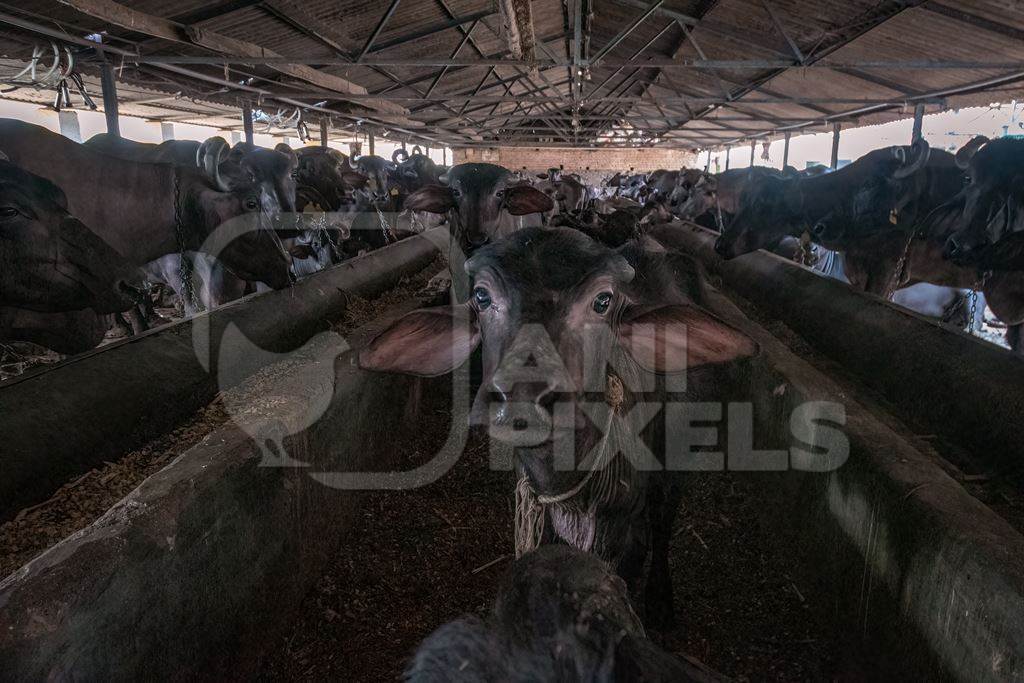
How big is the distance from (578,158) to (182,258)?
122 ft

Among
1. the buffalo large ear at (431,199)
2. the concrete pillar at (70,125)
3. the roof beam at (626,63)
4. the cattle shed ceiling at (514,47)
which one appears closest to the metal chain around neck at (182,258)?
the cattle shed ceiling at (514,47)

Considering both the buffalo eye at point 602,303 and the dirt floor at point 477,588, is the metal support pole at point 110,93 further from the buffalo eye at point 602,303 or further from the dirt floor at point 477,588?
the buffalo eye at point 602,303

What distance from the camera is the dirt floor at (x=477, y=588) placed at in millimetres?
2875

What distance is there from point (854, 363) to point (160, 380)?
188 inches

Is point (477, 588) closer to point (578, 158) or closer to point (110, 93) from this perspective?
point (110, 93)

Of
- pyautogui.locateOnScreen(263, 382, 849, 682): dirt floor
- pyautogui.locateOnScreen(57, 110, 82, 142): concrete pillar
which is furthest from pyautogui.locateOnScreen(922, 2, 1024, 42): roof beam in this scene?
pyautogui.locateOnScreen(57, 110, 82, 142): concrete pillar

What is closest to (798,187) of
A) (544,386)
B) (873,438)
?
(873,438)

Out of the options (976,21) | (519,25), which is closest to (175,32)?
(519,25)

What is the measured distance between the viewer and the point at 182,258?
19.2ft

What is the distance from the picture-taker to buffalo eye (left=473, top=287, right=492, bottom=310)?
2234 millimetres

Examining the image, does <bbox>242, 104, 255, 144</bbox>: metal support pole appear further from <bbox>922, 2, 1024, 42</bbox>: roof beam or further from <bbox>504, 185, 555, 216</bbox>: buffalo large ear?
<bbox>922, 2, 1024, 42</bbox>: roof beam

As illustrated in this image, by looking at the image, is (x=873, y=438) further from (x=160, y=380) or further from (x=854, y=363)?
(x=160, y=380)

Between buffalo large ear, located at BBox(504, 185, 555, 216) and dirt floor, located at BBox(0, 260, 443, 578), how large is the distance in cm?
324

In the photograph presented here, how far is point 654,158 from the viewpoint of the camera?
129 feet
